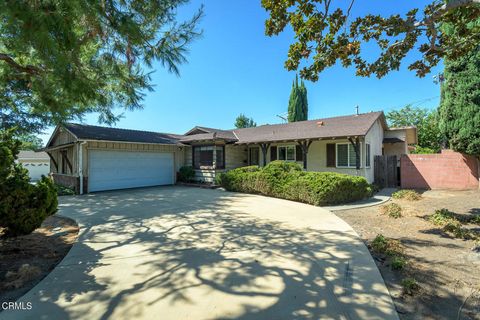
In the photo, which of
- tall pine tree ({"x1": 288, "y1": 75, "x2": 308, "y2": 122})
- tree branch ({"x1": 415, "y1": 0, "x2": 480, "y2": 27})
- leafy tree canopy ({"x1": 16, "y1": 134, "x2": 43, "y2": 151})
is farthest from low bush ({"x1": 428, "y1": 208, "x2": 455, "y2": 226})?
tall pine tree ({"x1": 288, "y1": 75, "x2": 308, "y2": 122})

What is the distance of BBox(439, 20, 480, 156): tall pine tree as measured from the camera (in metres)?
10.9

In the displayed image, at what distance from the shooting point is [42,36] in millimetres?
2971

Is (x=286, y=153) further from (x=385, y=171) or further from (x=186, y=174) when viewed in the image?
(x=186, y=174)

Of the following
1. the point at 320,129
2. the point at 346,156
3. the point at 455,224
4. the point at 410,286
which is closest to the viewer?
the point at 410,286

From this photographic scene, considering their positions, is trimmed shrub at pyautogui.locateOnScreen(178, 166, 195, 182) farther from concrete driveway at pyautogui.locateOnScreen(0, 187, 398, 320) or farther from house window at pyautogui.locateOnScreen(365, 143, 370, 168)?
house window at pyautogui.locateOnScreen(365, 143, 370, 168)

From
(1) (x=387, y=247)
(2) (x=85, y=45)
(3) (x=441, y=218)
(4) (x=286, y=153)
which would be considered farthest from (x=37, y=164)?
(3) (x=441, y=218)

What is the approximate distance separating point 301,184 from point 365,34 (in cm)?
559

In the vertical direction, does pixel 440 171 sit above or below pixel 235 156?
below

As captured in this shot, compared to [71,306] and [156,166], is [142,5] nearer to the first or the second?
[71,306]

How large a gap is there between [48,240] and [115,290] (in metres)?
3.29

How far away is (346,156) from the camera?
13.3 m

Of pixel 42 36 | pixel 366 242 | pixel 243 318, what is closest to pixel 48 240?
pixel 42 36

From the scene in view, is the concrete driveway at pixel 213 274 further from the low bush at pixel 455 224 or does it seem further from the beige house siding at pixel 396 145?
the beige house siding at pixel 396 145

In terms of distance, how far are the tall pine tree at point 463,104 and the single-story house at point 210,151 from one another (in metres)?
3.20
